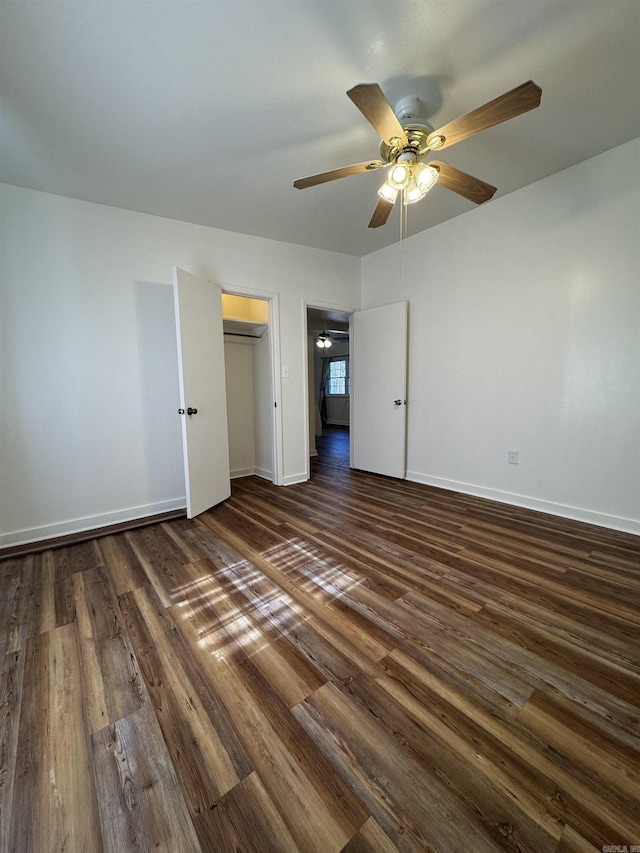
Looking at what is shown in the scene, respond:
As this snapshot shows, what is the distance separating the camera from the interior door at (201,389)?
8.85ft

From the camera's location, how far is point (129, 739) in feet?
3.38

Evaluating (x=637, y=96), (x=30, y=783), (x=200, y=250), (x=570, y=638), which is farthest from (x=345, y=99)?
(x=30, y=783)


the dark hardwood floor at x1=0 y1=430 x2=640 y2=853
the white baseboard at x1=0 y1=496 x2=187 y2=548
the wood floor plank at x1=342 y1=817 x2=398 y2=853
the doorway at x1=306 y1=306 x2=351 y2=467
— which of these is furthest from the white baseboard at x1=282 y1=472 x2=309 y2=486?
the doorway at x1=306 y1=306 x2=351 y2=467

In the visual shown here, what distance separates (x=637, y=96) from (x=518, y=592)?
2.77 meters

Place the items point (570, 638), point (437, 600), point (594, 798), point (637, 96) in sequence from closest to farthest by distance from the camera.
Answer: point (594, 798)
point (570, 638)
point (437, 600)
point (637, 96)

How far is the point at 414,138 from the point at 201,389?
227 centimetres

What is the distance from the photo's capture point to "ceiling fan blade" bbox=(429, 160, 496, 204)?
181cm

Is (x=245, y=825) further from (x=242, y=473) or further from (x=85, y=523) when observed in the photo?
(x=242, y=473)

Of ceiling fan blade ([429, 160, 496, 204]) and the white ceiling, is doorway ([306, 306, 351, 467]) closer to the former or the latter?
the white ceiling

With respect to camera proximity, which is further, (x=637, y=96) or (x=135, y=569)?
(x=135, y=569)

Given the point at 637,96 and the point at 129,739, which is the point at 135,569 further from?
the point at 637,96

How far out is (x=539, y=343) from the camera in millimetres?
2693

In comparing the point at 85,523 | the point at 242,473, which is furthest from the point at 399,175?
the point at 242,473

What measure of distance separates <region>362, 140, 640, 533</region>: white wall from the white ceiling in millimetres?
367
